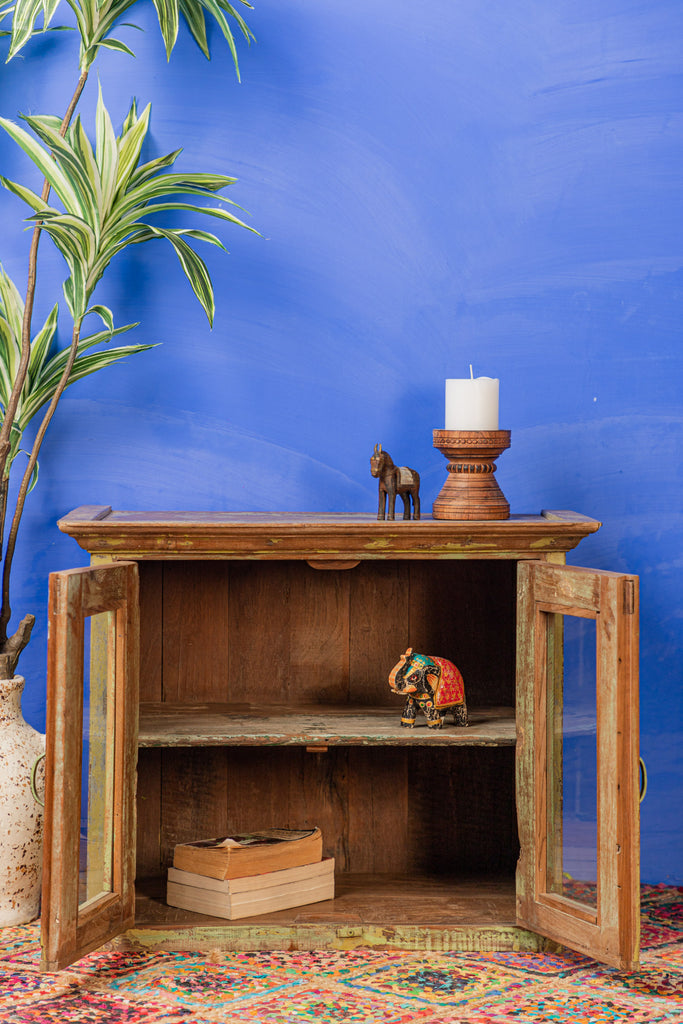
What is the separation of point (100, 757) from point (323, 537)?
0.60 metres

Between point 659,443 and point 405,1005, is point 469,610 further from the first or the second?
point 405,1005

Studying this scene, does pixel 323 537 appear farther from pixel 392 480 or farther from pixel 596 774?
pixel 596 774

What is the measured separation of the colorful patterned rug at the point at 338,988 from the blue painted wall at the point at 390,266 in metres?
0.62

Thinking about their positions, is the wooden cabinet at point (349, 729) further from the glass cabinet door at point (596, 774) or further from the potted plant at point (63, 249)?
the potted plant at point (63, 249)

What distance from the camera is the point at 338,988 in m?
1.86

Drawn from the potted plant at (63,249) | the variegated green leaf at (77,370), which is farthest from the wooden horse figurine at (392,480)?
the variegated green leaf at (77,370)

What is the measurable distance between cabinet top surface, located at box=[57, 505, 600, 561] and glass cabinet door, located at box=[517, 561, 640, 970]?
0.08m

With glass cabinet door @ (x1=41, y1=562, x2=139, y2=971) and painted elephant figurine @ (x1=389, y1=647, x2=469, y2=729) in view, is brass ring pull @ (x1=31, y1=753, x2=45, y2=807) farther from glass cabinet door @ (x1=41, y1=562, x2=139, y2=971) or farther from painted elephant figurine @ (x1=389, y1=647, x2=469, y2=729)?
painted elephant figurine @ (x1=389, y1=647, x2=469, y2=729)

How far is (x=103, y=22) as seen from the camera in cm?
220

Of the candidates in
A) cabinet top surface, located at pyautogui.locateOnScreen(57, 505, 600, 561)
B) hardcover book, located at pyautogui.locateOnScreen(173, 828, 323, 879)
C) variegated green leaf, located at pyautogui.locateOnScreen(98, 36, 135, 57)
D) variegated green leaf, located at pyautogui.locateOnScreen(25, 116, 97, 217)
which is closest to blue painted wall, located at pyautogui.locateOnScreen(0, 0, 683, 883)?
variegated green leaf, located at pyautogui.locateOnScreen(98, 36, 135, 57)

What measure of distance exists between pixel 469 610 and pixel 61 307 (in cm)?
117

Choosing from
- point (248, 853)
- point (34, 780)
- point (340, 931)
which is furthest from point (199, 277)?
point (340, 931)

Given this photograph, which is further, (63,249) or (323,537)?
(63,249)

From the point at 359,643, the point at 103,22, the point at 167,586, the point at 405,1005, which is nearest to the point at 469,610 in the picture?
the point at 359,643
